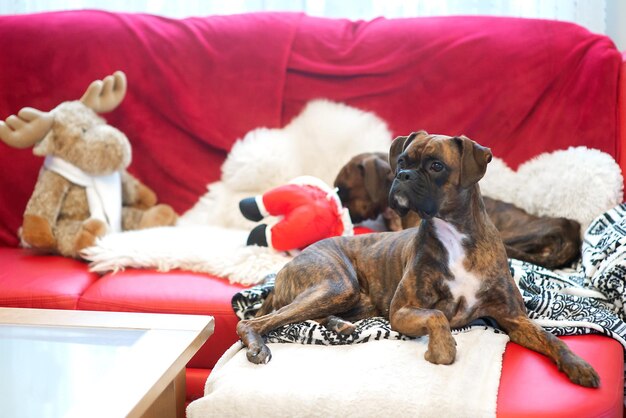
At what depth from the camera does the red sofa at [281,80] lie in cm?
310

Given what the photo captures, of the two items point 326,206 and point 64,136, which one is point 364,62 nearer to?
point 326,206

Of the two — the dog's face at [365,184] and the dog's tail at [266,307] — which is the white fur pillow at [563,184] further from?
the dog's tail at [266,307]

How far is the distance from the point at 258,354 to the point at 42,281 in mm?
1113

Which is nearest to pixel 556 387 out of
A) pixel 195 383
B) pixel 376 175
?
pixel 195 383

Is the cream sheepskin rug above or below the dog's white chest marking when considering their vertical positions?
below

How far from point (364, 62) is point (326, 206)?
85 centimetres

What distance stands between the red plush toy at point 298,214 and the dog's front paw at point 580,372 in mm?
1125

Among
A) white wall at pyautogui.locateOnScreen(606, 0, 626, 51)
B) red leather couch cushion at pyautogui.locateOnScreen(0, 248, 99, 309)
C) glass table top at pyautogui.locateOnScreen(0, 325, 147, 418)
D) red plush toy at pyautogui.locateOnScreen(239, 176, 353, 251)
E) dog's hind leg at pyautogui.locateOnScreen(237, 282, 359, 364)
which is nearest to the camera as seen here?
glass table top at pyautogui.locateOnScreen(0, 325, 147, 418)

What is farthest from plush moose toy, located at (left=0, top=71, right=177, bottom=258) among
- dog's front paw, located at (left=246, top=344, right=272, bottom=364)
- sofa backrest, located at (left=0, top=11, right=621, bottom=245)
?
dog's front paw, located at (left=246, top=344, right=272, bottom=364)

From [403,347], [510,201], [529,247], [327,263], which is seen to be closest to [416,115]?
[510,201]

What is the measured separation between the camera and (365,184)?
3.04 m

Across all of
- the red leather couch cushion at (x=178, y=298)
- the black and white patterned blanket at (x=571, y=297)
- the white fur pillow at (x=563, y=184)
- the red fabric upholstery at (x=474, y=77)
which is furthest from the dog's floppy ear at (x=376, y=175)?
the red leather couch cushion at (x=178, y=298)

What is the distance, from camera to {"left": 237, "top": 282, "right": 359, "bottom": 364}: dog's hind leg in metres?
2.09

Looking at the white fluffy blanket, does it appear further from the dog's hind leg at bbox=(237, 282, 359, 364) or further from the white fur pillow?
the white fur pillow
